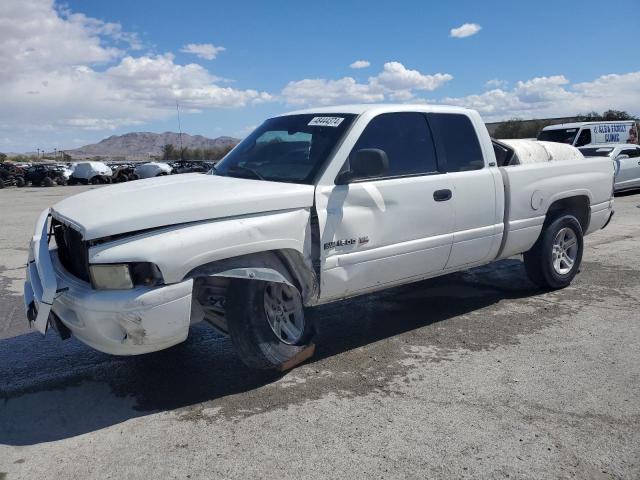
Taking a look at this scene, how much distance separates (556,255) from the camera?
639cm

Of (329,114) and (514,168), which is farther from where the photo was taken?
(514,168)

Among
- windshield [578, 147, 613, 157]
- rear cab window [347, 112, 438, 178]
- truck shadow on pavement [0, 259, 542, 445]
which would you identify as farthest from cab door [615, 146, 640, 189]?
rear cab window [347, 112, 438, 178]

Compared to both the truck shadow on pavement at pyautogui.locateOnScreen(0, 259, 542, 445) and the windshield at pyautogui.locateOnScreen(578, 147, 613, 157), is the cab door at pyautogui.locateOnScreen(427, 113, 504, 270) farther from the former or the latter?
the windshield at pyautogui.locateOnScreen(578, 147, 613, 157)

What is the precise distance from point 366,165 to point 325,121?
728 millimetres

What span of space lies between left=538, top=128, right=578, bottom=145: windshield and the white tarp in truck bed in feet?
46.6

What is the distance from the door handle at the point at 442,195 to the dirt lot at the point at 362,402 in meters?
1.17

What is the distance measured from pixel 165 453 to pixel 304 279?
153 cm

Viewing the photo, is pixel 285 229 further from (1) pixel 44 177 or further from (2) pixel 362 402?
(1) pixel 44 177

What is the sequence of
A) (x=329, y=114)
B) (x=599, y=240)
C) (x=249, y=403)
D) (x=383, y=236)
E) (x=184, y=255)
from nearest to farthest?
1. (x=184, y=255)
2. (x=249, y=403)
3. (x=383, y=236)
4. (x=329, y=114)
5. (x=599, y=240)

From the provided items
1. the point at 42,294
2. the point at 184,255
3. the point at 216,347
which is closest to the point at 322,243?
the point at 184,255

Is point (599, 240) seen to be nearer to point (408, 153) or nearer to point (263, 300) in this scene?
point (408, 153)

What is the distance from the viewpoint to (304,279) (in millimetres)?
4254

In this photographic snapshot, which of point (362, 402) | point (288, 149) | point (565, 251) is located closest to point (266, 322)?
point (362, 402)

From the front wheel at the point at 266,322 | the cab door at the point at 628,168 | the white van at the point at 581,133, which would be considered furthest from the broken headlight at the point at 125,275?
the white van at the point at 581,133
